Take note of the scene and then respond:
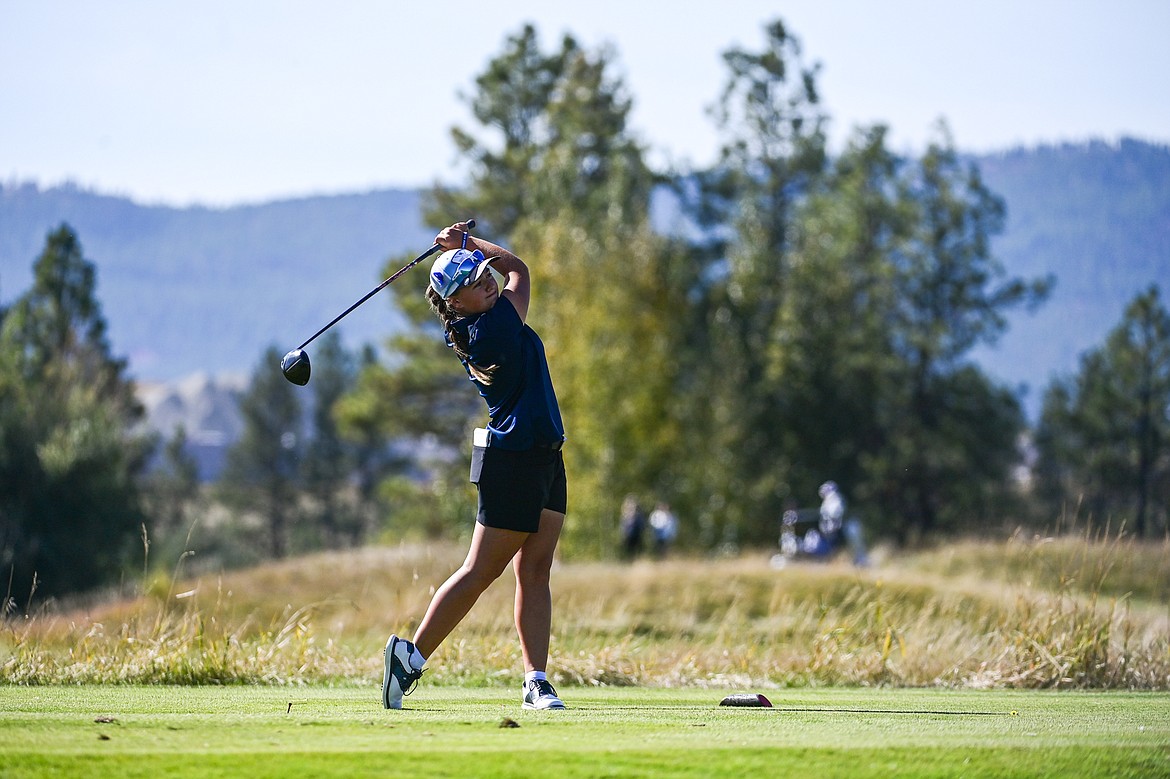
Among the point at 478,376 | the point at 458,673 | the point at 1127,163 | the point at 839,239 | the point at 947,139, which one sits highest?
the point at 1127,163

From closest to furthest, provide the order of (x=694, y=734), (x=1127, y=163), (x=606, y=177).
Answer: (x=694, y=734), (x=606, y=177), (x=1127, y=163)

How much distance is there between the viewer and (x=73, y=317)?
59.2 meters

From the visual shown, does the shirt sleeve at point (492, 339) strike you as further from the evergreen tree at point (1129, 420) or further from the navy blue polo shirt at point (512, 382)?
the evergreen tree at point (1129, 420)

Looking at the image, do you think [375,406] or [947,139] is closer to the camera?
[947,139]

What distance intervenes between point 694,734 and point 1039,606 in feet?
18.8

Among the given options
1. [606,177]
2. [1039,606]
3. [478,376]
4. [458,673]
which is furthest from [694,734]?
[606,177]

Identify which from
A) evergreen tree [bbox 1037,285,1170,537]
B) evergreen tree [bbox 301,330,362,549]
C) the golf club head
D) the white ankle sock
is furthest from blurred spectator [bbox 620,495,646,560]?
evergreen tree [bbox 301,330,362,549]

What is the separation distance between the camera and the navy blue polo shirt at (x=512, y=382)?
6828 mm

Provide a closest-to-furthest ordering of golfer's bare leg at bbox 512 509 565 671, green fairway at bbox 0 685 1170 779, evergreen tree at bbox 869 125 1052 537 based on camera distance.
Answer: green fairway at bbox 0 685 1170 779, golfer's bare leg at bbox 512 509 565 671, evergreen tree at bbox 869 125 1052 537

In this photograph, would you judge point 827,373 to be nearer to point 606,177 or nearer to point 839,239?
point 839,239

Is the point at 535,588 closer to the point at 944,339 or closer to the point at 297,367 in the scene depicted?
the point at 297,367

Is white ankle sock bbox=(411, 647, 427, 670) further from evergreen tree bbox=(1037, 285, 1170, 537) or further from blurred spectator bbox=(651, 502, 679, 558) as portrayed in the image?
evergreen tree bbox=(1037, 285, 1170, 537)

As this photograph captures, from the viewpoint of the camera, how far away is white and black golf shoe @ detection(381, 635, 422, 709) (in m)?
6.73

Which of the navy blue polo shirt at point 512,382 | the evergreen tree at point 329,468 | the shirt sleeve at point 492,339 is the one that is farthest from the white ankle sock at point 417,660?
the evergreen tree at point 329,468
